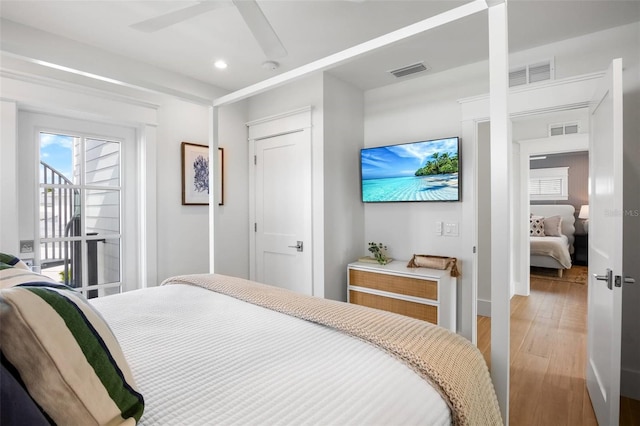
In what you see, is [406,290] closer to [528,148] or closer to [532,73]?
[532,73]

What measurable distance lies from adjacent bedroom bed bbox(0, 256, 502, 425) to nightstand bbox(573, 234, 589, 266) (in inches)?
271

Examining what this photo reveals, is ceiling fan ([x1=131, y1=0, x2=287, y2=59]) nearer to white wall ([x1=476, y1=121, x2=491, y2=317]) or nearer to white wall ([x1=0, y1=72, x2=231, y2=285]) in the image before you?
white wall ([x1=0, y1=72, x2=231, y2=285])

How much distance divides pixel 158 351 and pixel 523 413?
213cm

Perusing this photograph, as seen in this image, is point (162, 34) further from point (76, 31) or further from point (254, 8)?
point (254, 8)

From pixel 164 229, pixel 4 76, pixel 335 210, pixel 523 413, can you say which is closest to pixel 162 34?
pixel 4 76

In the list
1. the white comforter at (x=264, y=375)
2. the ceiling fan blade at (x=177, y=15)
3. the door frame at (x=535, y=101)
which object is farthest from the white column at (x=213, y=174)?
the door frame at (x=535, y=101)

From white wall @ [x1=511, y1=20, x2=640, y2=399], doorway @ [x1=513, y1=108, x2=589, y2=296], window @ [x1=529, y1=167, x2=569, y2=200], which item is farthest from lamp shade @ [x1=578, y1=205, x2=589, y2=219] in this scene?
white wall @ [x1=511, y1=20, x2=640, y2=399]

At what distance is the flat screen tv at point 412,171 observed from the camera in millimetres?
2848

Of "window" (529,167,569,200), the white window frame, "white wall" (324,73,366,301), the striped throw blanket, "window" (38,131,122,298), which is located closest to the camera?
the striped throw blanket

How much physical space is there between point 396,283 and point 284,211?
1309mm

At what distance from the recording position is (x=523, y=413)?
199cm

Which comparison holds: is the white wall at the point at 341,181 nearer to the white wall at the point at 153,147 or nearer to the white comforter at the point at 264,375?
the white wall at the point at 153,147

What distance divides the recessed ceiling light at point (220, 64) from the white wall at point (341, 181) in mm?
895

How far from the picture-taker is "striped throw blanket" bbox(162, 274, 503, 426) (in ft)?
2.94
